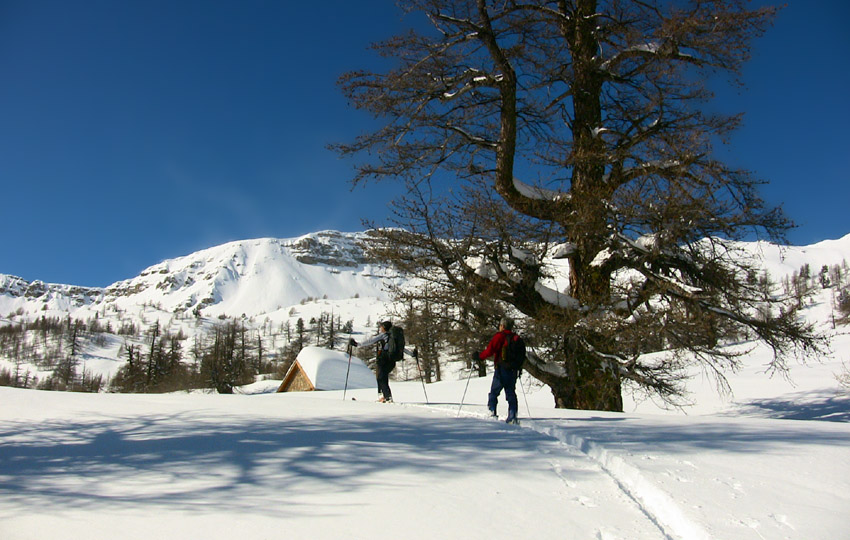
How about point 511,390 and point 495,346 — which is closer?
point 511,390

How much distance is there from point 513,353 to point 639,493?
424 centimetres

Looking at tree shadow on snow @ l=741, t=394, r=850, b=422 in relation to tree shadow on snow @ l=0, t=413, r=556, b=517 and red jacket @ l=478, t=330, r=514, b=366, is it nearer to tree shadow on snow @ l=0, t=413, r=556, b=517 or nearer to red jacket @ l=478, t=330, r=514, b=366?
red jacket @ l=478, t=330, r=514, b=366

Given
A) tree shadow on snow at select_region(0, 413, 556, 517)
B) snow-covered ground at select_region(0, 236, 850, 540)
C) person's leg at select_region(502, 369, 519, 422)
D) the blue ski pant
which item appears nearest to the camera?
snow-covered ground at select_region(0, 236, 850, 540)

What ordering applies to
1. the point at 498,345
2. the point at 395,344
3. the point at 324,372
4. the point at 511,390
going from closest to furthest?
the point at 511,390
the point at 498,345
the point at 395,344
the point at 324,372

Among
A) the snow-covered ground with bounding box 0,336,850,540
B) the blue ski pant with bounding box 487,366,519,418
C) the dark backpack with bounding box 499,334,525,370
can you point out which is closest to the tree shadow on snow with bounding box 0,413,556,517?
the snow-covered ground with bounding box 0,336,850,540

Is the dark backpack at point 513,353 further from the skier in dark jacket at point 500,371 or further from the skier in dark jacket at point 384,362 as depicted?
the skier in dark jacket at point 384,362

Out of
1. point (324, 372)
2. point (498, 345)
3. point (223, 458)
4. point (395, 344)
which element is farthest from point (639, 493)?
point (324, 372)

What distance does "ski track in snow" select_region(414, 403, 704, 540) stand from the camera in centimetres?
317

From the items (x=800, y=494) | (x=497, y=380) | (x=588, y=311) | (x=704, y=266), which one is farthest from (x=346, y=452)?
(x=704, y=266)

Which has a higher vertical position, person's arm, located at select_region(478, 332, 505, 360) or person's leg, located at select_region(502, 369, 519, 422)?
person's arm, located at select_region(478, 332, 505, 360)

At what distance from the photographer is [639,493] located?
390 centimetres

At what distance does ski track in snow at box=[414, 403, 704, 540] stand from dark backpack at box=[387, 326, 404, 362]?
581cm

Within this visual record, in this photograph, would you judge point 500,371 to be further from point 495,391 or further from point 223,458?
point 223,458

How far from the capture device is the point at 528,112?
1215cm
